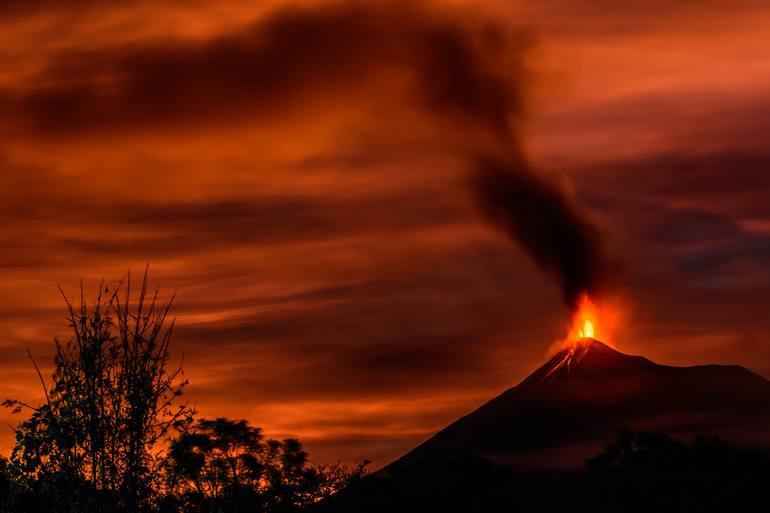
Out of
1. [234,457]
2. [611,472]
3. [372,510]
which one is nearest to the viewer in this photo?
[234,457]

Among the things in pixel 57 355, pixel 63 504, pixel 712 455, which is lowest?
pixel 63 504

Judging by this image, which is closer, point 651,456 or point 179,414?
point 179,414

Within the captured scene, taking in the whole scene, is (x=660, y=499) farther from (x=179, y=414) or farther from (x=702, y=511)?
(x=179, y=414)

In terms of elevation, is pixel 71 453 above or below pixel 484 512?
below

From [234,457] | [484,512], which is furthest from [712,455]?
[234,457]

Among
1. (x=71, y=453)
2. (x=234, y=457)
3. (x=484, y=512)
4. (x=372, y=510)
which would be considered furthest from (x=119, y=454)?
(x=484, y=512)

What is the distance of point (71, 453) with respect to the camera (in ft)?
113

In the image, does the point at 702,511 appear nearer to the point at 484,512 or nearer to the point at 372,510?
the point at 484,512

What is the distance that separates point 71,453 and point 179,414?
2.81 m

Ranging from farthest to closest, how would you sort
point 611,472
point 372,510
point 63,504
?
1. point 611,472
2. point 372,510
3. point 63,504

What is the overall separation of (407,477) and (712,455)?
21.6 metres

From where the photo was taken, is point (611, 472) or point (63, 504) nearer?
point (63, 504)

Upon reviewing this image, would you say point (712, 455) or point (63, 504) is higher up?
point (712, 455)

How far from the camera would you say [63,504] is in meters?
34.2
